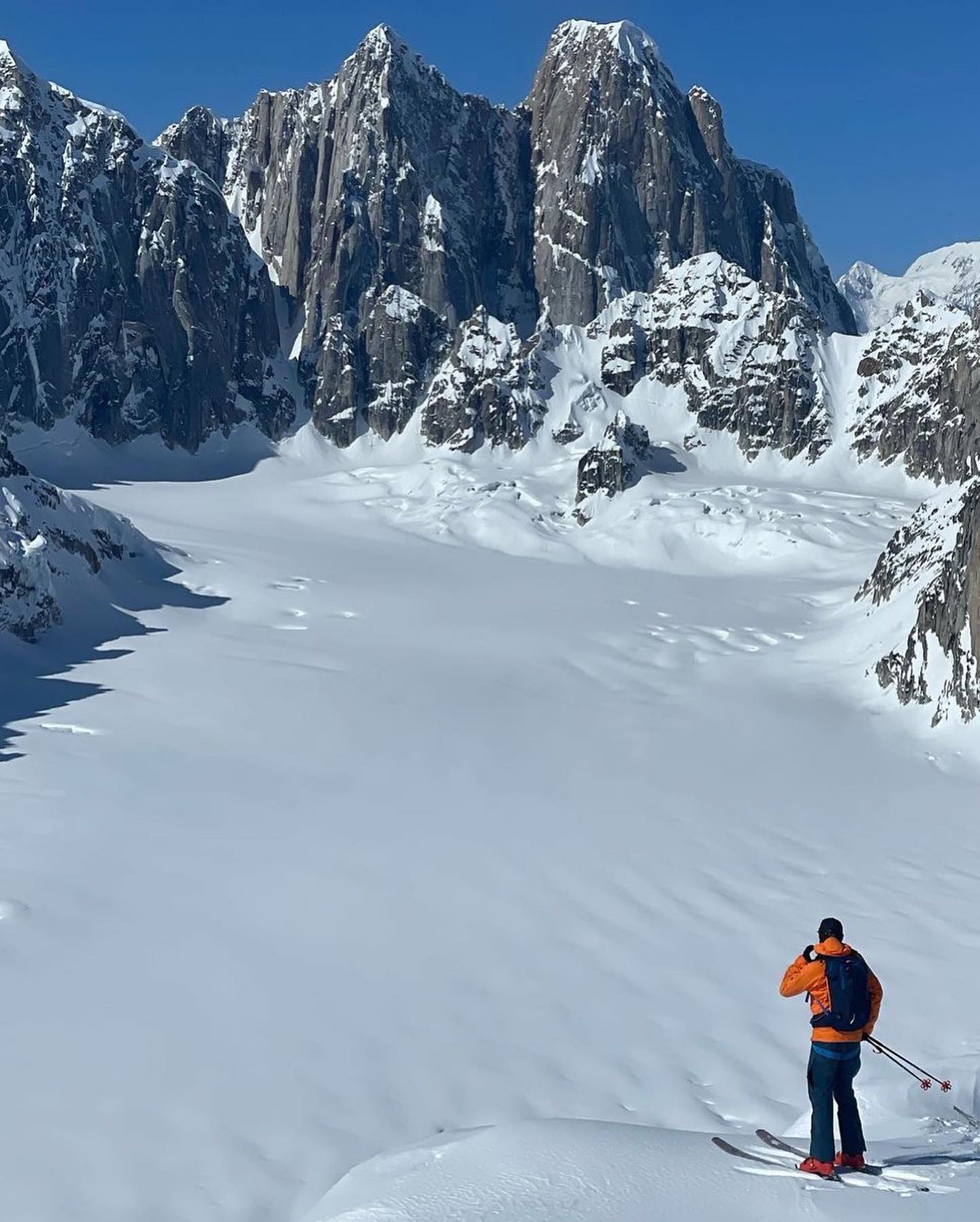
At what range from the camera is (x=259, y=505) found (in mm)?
104500

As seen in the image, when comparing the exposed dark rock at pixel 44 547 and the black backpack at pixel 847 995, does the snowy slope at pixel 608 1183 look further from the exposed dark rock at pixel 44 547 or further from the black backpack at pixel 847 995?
the exposed dark rock at pixel 44 547

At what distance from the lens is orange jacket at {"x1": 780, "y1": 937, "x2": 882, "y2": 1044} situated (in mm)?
9742

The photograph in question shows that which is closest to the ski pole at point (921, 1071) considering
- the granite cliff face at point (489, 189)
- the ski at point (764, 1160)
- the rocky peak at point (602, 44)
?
the ski at point (764, 1160)

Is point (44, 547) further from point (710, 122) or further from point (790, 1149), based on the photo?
point (710, 122)

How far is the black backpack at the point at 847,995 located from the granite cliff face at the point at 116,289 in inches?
5059

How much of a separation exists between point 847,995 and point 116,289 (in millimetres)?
141431

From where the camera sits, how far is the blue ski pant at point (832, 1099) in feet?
31.9

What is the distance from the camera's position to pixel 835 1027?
32.0 feet

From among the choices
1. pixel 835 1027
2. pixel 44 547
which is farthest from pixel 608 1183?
pixel 44 547

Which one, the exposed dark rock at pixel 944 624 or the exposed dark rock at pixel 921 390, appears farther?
the exposed dark rock at pixel 921 390

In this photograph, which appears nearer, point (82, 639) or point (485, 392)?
point (82, 639)

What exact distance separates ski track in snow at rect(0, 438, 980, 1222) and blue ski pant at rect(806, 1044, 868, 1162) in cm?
54

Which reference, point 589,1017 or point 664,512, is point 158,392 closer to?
point 664,512

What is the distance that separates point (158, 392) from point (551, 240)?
193 ft
